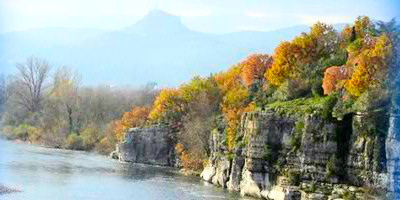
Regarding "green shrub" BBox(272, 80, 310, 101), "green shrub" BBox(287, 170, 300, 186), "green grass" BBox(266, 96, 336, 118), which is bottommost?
"green shrub" BBox(287, 170, 300, 186)

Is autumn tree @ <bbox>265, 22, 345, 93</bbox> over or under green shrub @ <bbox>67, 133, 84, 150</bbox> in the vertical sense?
over

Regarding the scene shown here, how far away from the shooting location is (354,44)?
139ft

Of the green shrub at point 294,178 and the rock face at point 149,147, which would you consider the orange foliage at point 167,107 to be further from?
the green shrub at point 294,178

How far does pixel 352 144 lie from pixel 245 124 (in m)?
10.9

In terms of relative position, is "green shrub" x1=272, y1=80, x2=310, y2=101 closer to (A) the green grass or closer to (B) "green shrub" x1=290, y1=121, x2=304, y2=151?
(A) the green grass

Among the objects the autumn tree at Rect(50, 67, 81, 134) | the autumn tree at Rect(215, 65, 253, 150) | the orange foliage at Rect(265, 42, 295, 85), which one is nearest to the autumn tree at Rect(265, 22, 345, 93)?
the orange foliage at Rect(265, 42, 295, 85)

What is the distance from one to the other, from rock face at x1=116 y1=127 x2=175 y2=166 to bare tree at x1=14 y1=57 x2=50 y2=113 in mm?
31007

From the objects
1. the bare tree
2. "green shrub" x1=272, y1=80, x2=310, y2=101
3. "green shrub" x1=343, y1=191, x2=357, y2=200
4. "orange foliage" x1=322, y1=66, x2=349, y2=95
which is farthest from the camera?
the bare tree

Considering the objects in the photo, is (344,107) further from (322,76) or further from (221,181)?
(221,181)

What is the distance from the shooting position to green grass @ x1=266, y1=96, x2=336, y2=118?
1470 inches

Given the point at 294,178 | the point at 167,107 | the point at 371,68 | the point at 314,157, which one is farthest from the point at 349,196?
the point at 167,107

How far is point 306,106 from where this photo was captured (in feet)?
131

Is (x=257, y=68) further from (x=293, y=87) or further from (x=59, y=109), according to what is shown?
(x=59, y=109)

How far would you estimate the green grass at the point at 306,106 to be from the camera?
3734 centimetres
